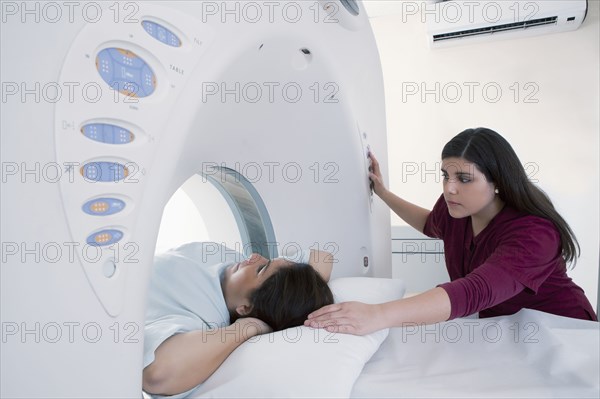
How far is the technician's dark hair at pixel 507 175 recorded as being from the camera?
1.34 m

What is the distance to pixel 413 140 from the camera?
124 inches

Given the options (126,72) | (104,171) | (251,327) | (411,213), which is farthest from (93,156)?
(411,213)

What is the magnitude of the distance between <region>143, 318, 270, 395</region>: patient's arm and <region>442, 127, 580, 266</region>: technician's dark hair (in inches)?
31.4

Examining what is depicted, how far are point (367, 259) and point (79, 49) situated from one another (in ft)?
3.61

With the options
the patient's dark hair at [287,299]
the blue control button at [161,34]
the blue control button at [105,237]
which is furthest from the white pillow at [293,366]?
the blue control button at [161,34]

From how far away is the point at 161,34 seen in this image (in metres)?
0.77

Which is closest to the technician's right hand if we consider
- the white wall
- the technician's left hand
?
the technician's left hand

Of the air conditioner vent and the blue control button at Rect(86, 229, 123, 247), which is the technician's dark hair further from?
the air conditioner vent

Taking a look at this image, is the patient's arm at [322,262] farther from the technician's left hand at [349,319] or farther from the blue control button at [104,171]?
the blue control button at [104,171]

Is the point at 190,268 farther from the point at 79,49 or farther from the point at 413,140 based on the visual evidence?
the point at 413,140

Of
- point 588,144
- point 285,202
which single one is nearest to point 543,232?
point 285,202

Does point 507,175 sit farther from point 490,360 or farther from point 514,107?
point 514,107

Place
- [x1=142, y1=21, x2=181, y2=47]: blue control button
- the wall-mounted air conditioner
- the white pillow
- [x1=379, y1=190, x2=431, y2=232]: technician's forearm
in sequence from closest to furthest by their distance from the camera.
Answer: [x1=142, y1=21, x2=181, y2=47]: blue control button → the white pillow → [x1=379, y1=190, x2=431, y2=232]: technician's forearm → the wall-mounted air conditioner

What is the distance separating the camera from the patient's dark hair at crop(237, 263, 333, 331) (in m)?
1.20
